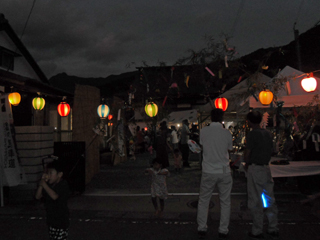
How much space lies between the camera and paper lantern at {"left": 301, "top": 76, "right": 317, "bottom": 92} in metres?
8.31

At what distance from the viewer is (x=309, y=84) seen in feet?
27.4

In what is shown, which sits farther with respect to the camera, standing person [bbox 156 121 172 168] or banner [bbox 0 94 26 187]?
standing person [bbox 156 121 172 168]

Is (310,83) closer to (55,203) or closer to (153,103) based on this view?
(153,103)

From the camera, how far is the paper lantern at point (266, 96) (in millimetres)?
8406

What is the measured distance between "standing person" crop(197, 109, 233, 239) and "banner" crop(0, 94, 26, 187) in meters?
4.85

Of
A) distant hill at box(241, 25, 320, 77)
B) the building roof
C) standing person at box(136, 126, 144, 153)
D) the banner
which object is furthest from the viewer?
distant hill at box(241, 25, 320, 77)

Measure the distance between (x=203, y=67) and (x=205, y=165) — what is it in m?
4.00

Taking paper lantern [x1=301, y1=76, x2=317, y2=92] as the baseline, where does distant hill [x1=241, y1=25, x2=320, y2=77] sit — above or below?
above

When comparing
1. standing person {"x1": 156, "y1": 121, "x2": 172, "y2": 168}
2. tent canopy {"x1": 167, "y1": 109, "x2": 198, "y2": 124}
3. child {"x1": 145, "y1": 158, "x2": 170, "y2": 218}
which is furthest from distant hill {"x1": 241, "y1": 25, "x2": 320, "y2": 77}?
child {"x1": 145, "y1": 158, "x2": 170, "y2": 218}

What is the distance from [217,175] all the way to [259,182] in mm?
746

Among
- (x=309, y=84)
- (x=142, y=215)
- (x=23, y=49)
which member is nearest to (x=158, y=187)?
(x=142, y=215)

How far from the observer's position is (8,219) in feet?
19.1

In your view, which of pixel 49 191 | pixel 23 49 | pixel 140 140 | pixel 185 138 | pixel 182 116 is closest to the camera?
pixel 49 191

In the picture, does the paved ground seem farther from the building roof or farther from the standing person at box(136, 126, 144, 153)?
the building roof
